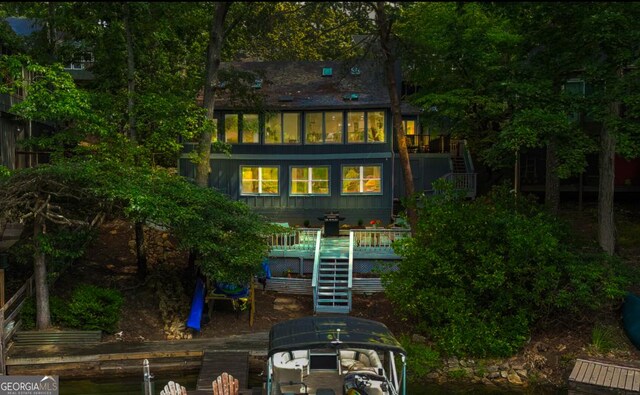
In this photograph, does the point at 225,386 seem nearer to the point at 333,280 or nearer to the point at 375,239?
the point at 333,280

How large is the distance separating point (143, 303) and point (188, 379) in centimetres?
475

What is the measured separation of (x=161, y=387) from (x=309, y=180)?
16.6m

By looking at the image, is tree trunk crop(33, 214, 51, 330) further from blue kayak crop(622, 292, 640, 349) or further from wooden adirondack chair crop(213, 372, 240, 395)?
blue kayak crop(622, 292, 640, 349)

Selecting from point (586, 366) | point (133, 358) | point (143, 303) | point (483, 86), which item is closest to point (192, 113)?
point (143, 303)

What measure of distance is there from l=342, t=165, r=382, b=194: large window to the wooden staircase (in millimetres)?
7921

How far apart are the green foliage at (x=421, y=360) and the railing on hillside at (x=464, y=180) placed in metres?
13.9

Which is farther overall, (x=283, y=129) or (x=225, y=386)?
(x=283, y=129)

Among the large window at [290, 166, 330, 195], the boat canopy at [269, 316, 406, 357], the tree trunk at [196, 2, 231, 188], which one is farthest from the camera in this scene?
the large window at [290, 166, 330, 195]

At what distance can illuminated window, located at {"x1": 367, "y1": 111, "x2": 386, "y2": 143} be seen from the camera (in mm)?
28297

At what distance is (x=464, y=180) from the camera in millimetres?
A: 28703

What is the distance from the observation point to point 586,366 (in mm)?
14312

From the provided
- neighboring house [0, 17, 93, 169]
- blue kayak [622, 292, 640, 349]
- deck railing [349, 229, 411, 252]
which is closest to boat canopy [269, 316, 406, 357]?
blue kayak [622, 292, 640, 349]

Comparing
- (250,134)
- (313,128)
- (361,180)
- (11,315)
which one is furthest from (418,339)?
(250,134)

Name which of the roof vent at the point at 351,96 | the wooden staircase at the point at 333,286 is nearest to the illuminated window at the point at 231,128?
the roof vent at the point at 351,96
